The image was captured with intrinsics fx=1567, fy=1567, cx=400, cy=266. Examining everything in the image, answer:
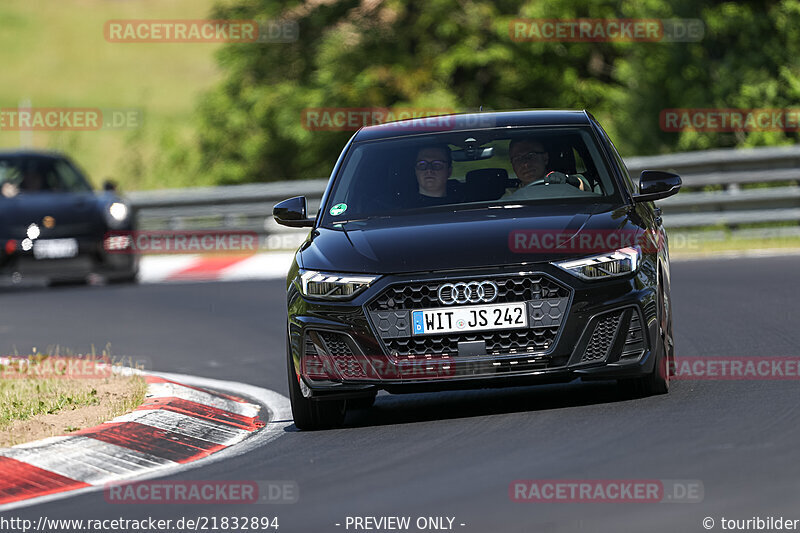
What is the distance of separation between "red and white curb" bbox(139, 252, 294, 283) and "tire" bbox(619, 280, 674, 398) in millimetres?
11482

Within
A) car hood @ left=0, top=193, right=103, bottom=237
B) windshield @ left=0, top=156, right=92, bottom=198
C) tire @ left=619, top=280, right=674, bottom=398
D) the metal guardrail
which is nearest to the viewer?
tire @ left=619, top=280, right=674, bottom=398

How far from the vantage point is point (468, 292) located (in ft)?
23.6

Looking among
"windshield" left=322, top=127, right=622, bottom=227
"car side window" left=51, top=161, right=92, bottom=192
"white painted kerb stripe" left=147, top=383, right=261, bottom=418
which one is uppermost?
"car side window" left=51, top=161, right=92, bottom=192

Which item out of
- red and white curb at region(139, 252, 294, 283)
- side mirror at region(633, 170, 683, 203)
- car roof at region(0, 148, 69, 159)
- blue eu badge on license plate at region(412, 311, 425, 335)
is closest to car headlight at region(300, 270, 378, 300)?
blue eu badge on license plate at region(412, 311, 425, 335)

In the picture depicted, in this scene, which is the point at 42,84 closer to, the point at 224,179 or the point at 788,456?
the point at 224,179

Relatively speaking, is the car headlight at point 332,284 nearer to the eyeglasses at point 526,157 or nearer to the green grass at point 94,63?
the eyeglasses at point 526,157

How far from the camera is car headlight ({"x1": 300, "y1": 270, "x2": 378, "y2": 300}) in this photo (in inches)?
290

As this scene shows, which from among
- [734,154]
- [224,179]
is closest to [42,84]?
[224,179]

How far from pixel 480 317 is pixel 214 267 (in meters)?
14.4

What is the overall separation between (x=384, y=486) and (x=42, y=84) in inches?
4551

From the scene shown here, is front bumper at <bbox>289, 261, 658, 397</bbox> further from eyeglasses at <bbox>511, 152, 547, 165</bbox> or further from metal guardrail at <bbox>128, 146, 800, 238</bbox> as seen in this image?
metal guardrail at <bbox>128, 146, 800, 238</bbox>

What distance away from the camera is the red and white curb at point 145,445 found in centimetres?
689

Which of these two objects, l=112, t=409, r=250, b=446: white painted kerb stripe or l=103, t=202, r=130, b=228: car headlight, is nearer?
l=112, t=409, r=250, b=446: white painted kerb stripe

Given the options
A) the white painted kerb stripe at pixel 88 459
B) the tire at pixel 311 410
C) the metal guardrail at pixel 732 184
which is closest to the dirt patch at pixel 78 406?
the white painted kerb stripe at pixel 88 459
